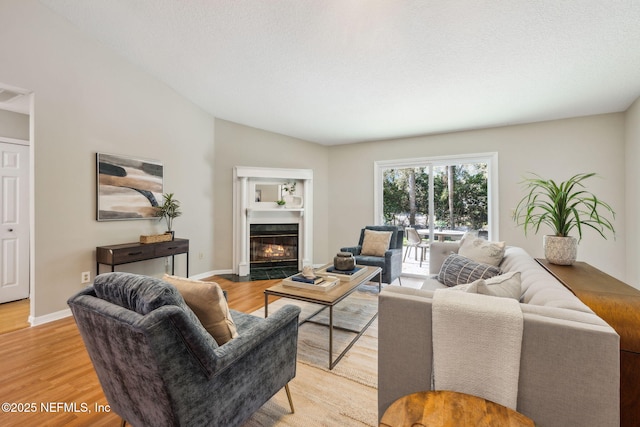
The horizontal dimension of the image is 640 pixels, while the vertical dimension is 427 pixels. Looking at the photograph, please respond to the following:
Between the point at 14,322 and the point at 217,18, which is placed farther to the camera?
the point at 14,322

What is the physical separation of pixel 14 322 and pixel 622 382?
470 cm

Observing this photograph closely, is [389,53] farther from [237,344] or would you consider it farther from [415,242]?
[415,242]

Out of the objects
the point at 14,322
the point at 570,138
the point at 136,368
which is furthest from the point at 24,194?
the point at 570,138

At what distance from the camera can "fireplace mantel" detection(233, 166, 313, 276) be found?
4758 millimetres

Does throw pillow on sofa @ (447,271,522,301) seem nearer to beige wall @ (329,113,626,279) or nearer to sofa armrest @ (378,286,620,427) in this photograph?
sofa armrest @ (378,286,620,427)

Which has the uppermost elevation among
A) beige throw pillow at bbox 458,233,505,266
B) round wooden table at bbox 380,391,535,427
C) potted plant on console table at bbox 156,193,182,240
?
potted plant on console table at bbox 156,193,182,240

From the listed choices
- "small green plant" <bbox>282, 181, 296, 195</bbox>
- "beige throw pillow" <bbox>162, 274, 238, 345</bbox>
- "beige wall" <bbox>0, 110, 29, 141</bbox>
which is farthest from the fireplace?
"beige throw pillow" <bbox>162, 274, 238, 345</bbox>

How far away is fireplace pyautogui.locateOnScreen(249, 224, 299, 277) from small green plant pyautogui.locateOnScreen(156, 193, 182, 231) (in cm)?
137

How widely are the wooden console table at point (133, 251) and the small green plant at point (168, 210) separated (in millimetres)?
357

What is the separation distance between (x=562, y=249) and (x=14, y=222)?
5.82 metres

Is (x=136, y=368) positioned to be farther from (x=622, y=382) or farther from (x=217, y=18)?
(x=217, y=18)

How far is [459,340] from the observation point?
1047mm

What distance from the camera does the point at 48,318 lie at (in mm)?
2721

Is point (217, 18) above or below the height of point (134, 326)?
above
